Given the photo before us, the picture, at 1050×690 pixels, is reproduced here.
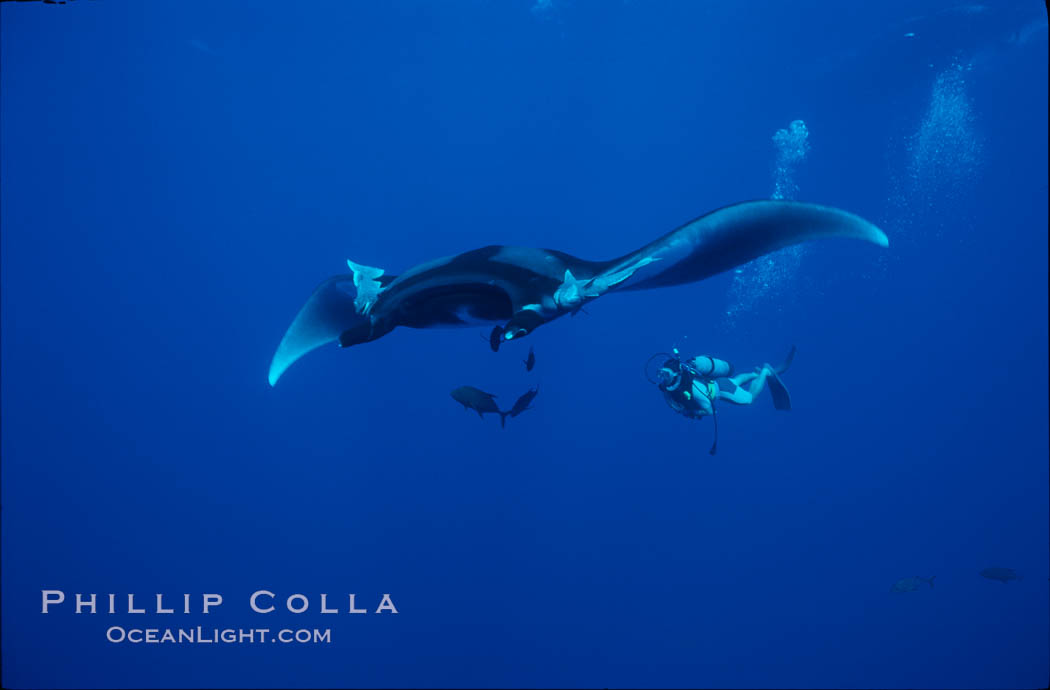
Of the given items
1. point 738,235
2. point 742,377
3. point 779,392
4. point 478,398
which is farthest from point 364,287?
point 742,377

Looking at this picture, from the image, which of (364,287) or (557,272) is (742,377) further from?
(364,287)

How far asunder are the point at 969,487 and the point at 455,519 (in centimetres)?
1339

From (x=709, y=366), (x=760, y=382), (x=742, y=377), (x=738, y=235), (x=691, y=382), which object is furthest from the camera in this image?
(x=742, y=377)

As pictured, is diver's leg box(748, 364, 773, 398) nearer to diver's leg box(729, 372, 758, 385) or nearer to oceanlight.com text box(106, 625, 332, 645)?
diver's leg box(729, 372, 758, 385)

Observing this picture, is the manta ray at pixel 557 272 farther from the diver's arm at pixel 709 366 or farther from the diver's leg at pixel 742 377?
the diver's leg at pixel 742 377

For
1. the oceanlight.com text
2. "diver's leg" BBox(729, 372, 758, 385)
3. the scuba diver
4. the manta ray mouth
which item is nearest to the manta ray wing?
the manta ray mouth

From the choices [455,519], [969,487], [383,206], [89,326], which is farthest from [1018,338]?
[89,326]

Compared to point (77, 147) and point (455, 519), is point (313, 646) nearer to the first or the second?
point (455, 519)

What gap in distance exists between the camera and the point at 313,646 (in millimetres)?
12375

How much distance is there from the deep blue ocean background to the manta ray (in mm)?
8314

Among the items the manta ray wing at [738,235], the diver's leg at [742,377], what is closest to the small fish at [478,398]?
the manta ray wing at [738,235]

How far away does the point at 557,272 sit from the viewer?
2945 mm

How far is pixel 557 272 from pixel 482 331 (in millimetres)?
6119

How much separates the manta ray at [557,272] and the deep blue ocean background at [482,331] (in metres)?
8.31
